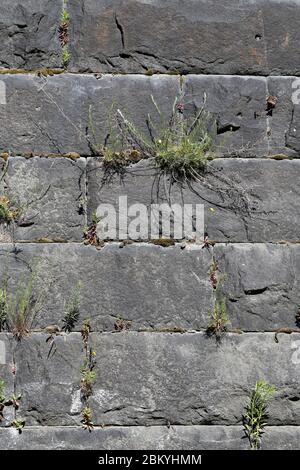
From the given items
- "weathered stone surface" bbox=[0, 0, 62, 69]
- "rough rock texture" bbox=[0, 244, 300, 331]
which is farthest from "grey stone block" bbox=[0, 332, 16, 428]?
"weathered stone surface" bbox=[0, 0, 62, 69]

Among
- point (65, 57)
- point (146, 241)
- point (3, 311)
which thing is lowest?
point (3, 311)

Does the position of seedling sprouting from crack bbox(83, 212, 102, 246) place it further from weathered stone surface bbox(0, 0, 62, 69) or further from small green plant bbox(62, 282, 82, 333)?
weathered stone surface bbox(0, 0, 62, 69)

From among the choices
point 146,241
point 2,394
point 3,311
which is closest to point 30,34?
point 146,241

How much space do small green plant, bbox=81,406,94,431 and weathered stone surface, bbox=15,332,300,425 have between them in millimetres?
31

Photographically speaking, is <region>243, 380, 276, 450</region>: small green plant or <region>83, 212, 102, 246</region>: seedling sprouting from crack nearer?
<region>243, 380, 276, 450</region>: small green plant

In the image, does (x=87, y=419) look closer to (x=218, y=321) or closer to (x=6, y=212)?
→ (x=218, y=321)

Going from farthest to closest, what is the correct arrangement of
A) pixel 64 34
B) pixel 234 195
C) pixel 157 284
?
pixel 64 34
pixel 234 195
pixel 157 284

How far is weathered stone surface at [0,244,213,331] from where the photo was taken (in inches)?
174

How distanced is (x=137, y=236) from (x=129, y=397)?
0.87 meters

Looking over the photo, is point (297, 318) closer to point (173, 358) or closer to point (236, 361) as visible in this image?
point (236, 361)

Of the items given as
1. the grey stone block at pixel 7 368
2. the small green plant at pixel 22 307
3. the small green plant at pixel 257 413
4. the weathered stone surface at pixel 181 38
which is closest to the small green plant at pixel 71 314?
the small green plant at pixel 22 307

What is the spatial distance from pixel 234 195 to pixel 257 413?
1.19 m

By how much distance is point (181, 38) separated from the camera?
4.74 meters

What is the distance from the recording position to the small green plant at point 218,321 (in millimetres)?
4418
